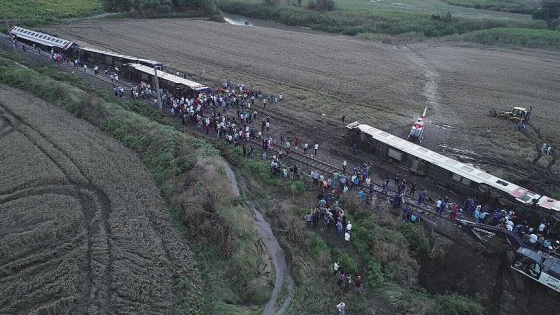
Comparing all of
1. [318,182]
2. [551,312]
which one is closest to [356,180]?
[318,182]

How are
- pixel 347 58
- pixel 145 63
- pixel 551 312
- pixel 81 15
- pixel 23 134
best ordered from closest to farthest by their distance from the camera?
pixel 551 312 → pixel 23 134 → pixel 145 63 → pixel 347 58 → pixel 81 15

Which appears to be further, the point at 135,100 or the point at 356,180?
the point at 135,100

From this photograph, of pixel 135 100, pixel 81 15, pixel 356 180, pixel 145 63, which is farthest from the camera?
pixel 81 15

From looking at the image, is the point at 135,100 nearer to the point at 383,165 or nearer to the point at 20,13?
the point at 383,165

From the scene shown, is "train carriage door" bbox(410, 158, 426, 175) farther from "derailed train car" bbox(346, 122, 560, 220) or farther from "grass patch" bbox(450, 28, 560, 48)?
"grass patch" bbox(450, 28, 560, 48)

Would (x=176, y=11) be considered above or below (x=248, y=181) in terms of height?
above

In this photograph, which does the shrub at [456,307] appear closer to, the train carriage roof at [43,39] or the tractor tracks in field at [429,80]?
the tractor tracks in field at [429,80]

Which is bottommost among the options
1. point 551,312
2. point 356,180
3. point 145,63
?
point 551,312
